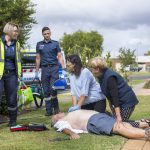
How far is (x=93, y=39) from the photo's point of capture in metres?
91.1

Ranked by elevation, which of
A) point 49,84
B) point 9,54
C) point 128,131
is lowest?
point 128,131

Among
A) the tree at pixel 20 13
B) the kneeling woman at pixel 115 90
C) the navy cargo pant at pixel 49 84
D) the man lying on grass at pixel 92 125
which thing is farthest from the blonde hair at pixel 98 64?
the tree at pixel 20 13

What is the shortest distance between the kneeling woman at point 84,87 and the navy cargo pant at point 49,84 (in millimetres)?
2066

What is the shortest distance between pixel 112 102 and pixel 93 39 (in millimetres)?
83279

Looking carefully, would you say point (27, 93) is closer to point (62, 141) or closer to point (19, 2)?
point (62, 141)

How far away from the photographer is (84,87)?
873cm

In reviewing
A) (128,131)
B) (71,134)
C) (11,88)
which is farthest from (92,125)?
(11,88)

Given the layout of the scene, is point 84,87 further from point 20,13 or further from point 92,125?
point 20,13

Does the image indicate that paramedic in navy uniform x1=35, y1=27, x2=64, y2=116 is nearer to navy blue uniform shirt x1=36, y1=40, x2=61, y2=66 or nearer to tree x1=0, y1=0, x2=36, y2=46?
navy blue uniform shirt x1=36, y1=40, x2=61, y2=66

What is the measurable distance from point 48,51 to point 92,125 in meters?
3.63

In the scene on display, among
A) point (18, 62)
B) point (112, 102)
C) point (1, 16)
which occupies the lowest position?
point (112, 102)

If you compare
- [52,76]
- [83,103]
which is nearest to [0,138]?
[83,103]

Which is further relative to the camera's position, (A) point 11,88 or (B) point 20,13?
(B) point 20,13

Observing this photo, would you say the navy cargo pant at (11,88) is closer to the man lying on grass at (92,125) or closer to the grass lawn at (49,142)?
the grass lawn at (49,142)
